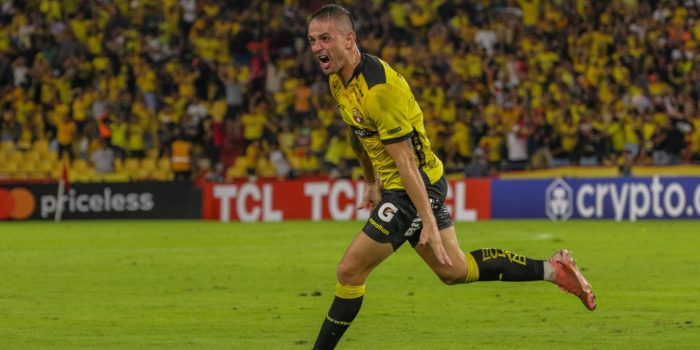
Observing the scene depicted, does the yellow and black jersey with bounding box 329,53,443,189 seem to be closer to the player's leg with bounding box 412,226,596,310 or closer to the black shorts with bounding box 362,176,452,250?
the black shorts with bounding box 362,176,452,250

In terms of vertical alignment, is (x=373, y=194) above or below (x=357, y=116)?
below

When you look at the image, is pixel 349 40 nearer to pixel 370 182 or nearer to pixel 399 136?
pixel 399 136

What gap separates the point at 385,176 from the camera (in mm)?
8234

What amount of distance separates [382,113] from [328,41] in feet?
1.74

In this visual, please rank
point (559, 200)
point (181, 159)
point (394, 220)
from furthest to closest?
point (181, 159)
point (559, 200)
point (394, 220)

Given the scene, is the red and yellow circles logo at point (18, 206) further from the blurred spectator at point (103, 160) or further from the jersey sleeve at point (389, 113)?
the jersey sleeve at point (389, 113)

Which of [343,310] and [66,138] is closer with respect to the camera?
[343,310]

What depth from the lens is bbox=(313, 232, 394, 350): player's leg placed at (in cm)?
805

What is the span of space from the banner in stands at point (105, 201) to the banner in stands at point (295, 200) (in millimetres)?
635

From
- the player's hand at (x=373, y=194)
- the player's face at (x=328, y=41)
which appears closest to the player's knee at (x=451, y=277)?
the player's hand at (x=373, y=194)

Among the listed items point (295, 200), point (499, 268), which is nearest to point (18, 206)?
point (295, 200)

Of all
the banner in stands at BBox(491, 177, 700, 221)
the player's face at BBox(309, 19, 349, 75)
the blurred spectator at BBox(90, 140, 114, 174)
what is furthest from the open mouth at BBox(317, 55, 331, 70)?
the blurred spectator at BBox(90, 140, 114, 174)

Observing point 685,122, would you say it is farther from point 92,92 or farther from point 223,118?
point 92,92

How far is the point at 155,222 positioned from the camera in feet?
97.1
